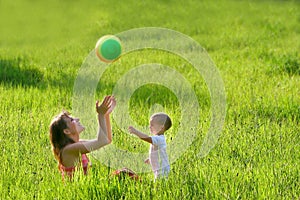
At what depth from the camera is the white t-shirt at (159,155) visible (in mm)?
4082

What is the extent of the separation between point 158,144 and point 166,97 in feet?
8.12

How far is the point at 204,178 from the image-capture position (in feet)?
12.1

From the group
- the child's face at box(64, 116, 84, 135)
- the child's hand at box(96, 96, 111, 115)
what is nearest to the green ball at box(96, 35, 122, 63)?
the child's face at box(64, 116, 84, 135)

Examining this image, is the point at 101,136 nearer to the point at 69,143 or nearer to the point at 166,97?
the point at 69,143

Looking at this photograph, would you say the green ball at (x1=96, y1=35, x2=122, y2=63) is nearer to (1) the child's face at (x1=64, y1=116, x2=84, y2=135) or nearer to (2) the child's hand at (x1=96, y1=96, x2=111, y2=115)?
(1) the child's face at (x1=64, y1=116, x2=84, y2=135)

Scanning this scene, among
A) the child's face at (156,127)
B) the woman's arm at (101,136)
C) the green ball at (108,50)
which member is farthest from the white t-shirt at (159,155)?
the green ball at (108,50)

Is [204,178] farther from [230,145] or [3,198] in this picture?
[3,198]

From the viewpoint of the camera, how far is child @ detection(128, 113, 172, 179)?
4.03m

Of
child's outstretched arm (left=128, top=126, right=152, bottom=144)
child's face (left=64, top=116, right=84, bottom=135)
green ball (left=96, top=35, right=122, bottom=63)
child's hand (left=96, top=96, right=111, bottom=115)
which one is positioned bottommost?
child's outstretched arm (left=128, top=126, right=152, bottom=144)

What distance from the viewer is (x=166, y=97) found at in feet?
21.5

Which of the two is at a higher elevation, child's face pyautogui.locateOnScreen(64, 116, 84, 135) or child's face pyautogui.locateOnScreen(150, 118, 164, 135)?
child's face pyautogui.locateOnScreen(64, 116, 84, 135)

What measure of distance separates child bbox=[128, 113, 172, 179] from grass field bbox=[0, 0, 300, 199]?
94mm

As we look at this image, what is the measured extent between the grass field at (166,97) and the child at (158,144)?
0.31 feet

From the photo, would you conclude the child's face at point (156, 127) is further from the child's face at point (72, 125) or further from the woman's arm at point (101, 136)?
the child's face at point (72, 125)
